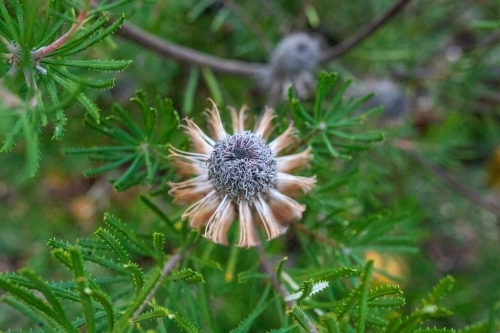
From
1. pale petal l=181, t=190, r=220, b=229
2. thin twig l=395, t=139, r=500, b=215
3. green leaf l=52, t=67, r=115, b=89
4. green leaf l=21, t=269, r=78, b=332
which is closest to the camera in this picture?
green leaf l=21, t=269, r=78, b=332

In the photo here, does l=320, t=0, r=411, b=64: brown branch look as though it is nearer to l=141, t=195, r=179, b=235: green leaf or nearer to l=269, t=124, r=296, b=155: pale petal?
l=269, t=124, r=296, b=155: pale petal

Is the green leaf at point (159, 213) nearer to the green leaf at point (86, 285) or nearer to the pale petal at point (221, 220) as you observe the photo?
the pale petal at point (221, 220)

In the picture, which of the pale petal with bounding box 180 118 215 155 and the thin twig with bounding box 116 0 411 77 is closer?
the pale petal with bounding box 180 118 215 155

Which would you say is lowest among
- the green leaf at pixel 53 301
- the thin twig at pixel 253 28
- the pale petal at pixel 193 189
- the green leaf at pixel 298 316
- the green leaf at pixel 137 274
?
the green leaf at pixel 298 316

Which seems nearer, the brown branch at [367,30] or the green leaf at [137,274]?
the green leaf at [137,274]

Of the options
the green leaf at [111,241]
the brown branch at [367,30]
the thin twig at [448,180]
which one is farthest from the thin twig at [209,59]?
the green leaf at [111,241]

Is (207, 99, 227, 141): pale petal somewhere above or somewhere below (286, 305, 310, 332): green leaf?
above

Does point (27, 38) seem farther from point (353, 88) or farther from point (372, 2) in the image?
point (372, 2)

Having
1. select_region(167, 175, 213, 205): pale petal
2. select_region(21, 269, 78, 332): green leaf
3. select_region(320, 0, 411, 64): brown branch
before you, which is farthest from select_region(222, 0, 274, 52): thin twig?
select_region(21, 269, 78, 332): green leaf

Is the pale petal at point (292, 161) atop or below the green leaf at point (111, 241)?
atop
